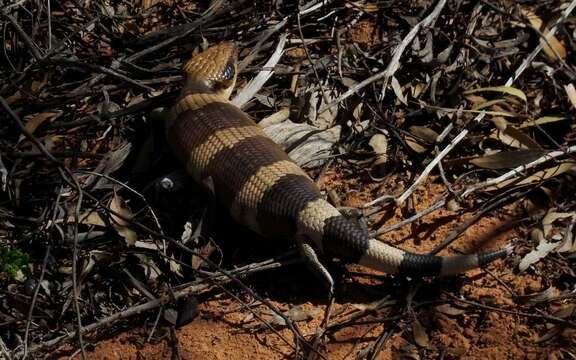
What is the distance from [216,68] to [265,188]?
1.29 metres

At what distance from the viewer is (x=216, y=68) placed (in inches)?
211

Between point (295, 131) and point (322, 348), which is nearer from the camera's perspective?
point (322, 348)

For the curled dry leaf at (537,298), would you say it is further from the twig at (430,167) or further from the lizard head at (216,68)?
the lizard head at (216,68)

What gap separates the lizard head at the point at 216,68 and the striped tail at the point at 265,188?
4.6 inches

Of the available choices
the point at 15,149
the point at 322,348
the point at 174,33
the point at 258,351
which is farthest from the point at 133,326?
the point at 174,33

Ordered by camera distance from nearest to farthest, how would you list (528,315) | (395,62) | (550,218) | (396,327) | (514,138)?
(528,315) < (396,327) < (550,218) < (514,138) < (395,62)

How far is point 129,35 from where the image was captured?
18.8 feet

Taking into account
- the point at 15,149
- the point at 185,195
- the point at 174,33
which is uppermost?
the point at 174,33

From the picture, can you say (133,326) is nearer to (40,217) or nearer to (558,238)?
(40,217)

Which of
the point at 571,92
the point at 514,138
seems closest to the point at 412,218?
the point at 514,138

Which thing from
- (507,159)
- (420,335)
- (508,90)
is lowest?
(420,335)

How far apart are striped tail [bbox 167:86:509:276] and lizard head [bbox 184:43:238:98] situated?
117 mm

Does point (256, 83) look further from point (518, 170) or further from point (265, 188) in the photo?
point (518, 170)

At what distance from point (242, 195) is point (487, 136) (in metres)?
1.72
